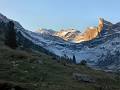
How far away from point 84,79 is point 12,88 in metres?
19.2

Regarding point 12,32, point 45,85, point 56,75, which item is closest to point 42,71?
point 56,75

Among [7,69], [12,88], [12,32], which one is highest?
[12,32]

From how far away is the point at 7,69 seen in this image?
5894 centimetres

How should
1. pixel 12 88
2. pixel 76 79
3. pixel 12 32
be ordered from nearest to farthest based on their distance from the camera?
pixel 12 88
pixel 76 79
pixel 12 32

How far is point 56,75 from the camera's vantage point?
58500mm

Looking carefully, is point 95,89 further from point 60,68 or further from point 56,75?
point 60,68

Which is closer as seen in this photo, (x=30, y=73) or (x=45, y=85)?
(x=45, y=85)

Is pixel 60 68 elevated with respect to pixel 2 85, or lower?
elevated

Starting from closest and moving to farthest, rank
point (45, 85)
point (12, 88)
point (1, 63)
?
point (12, 88), point (45, 85), point (1, 63)

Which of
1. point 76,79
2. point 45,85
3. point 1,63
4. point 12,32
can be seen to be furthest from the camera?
point 12,32

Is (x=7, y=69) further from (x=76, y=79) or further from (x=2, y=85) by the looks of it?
(x=2, y=85)

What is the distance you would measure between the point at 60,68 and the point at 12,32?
46811mm

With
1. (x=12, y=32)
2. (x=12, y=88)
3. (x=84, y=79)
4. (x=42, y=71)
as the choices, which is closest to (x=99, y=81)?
(x=84, y=79)

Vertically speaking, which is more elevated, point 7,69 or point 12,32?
point 12,32
